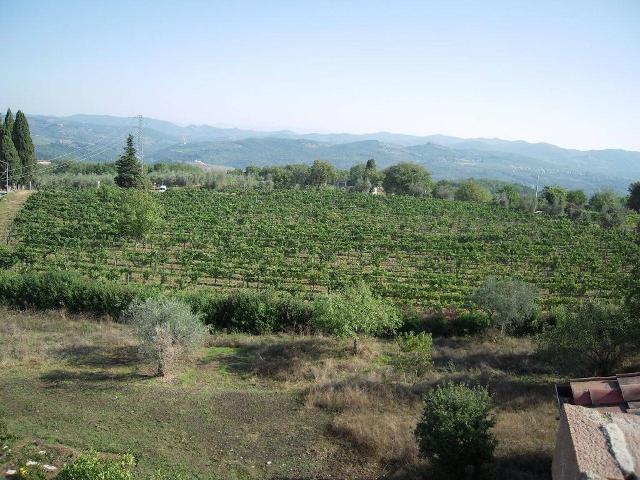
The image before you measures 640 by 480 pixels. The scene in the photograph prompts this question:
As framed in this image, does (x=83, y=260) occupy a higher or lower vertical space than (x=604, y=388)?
lower

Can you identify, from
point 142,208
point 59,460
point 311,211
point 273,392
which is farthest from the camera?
point 311,211

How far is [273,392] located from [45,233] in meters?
34.1

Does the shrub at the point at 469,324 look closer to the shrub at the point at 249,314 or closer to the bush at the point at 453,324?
the bush at the point at 453,324

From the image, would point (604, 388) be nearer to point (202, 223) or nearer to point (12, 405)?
point (12, 405)

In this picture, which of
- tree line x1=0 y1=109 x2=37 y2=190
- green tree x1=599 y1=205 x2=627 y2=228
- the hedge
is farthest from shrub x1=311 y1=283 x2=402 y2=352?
tree line x1=0 y1=109 x2=37 y2=190

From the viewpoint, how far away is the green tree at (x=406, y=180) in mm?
96125

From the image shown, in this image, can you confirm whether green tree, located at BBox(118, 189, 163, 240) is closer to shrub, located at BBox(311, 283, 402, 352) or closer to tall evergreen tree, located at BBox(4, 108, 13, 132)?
shrub, located at BBox(311, 283, 402, 352)

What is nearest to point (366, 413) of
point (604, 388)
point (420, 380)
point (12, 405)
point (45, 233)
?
point (420, 380)

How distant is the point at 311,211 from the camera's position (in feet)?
204

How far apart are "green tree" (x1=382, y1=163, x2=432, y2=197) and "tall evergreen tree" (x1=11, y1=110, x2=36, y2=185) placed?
62158mm

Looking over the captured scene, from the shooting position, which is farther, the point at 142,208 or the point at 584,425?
the point at 142,208

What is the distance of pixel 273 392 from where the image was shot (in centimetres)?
1838

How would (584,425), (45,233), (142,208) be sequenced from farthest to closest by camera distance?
(45,233), (142,208), (584,425)

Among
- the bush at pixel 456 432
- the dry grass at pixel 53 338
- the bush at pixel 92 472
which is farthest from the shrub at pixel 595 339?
the dry grass at pixel 53 338
